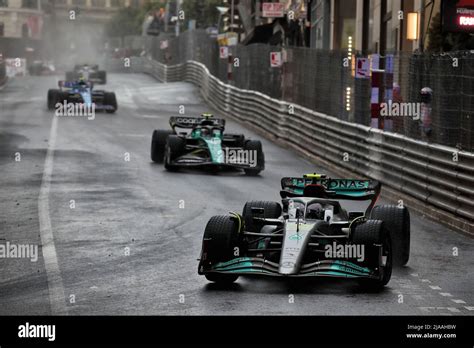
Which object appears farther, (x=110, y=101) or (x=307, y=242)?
(x=110, y=101)

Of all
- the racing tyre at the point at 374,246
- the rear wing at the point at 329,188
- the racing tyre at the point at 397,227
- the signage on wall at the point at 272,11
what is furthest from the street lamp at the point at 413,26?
the signage on wall at the point at 272,11

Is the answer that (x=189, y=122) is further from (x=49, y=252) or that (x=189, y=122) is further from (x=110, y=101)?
(x=110, y=101)

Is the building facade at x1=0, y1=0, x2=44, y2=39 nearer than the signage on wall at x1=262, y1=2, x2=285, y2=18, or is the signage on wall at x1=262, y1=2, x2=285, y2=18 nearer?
the signage on wall at x1=262, y1=2, x2=285, y2=18

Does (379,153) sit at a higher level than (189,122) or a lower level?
lower

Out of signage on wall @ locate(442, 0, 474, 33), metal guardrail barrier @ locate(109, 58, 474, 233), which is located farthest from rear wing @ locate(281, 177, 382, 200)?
signage on wall @ locate(442, 0, 474, 33)

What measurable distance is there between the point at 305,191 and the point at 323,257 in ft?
4.72

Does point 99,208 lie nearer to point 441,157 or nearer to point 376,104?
point 441,157

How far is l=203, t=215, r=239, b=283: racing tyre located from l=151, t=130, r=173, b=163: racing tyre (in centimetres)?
1323

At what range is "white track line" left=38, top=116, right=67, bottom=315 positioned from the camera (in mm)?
11387

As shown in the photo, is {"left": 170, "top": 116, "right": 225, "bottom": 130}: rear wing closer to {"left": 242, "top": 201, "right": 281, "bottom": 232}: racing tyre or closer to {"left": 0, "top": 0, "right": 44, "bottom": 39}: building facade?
{"left": 242, "top": 201, "right": 281, "bottom": 232}: racing tyre

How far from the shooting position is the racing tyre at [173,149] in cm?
2416

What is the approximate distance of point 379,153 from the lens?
21.9 metres

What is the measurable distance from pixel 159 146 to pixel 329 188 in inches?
467

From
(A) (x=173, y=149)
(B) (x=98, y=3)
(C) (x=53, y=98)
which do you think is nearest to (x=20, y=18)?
(B) (x=98, y=3)
